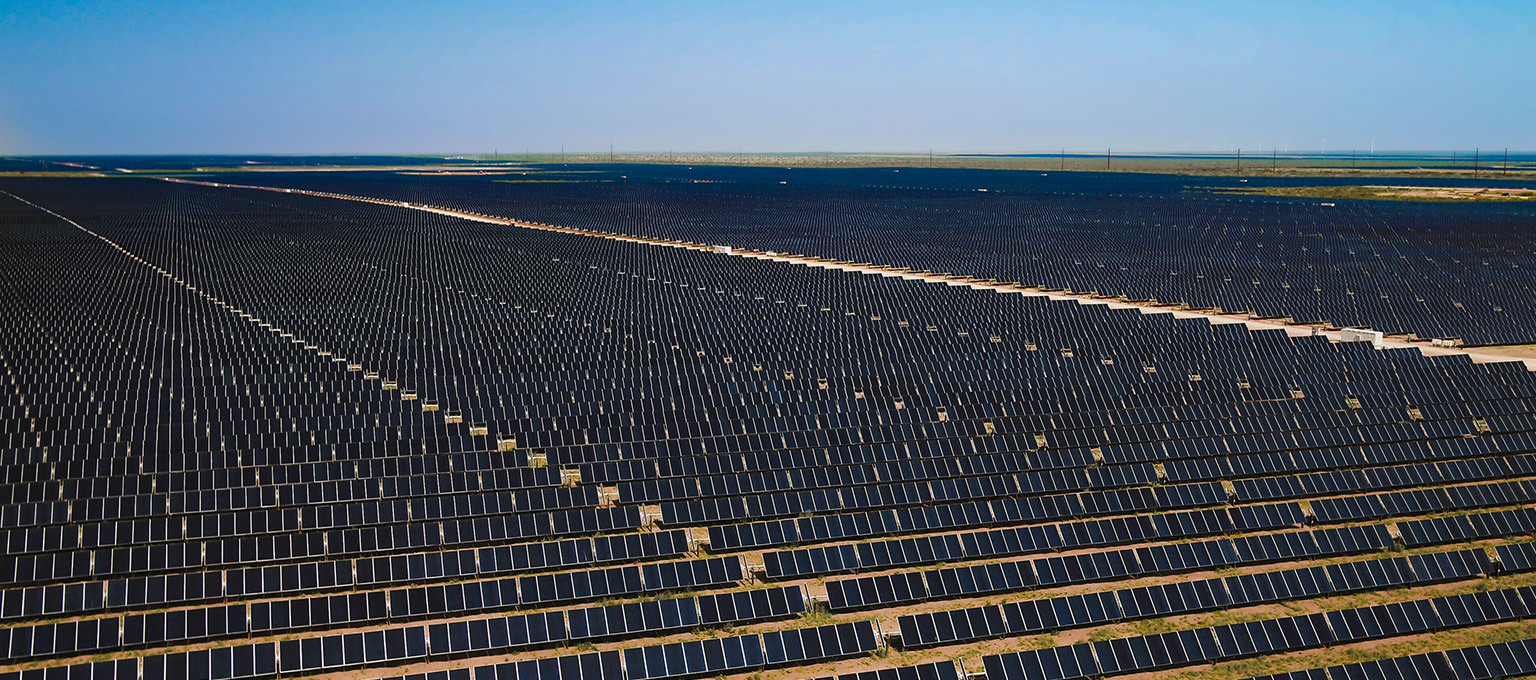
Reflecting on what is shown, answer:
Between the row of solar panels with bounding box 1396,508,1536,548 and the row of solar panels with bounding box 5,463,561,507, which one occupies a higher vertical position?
the row of solar panels with bounding box 5,463,561,507

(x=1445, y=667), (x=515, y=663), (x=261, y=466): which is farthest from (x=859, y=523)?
(x=261, y=466)

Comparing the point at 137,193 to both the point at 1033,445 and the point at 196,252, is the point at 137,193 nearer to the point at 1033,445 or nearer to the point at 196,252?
the point at 196,252

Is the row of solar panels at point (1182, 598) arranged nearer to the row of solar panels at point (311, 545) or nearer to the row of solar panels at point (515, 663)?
the row of solar panels at point (515, 663)

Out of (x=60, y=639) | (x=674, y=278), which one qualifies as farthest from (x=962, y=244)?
(x=60, y=639)

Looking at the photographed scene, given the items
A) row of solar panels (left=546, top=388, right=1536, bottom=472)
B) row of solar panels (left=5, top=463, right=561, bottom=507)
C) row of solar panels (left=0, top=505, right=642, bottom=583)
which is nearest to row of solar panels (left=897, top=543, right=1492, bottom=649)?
row of solar panels (left=546, top=388, right=1536, bottom=472)

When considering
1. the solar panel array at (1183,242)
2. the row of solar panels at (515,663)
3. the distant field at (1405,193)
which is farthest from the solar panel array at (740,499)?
the distant field at (1405,193)

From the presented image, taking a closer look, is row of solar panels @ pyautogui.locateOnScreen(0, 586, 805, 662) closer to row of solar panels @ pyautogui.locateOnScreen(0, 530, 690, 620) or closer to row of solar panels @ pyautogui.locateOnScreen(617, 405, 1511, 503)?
row of solar panels @ pyautogui.locateOnScreen(0, 530, 690, 620)
